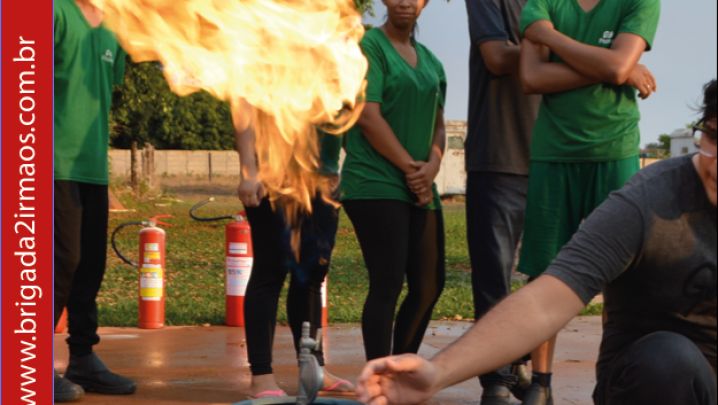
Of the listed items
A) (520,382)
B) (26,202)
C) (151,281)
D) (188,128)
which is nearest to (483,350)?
(520,382)

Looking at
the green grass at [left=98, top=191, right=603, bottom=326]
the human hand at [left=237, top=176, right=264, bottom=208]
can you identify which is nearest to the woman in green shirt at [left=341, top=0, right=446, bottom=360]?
the human hand at [left=237, top=176, right=264, bottom=208]

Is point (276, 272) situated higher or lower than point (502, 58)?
lower

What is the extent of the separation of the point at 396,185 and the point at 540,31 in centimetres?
101

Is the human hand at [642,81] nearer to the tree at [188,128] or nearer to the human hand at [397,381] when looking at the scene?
the human hand at [397,381]

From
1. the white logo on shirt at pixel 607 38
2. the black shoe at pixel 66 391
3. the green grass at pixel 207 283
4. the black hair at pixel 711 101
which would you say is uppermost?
the white logo on shirt at pixel 607 38

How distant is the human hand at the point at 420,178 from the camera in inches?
150

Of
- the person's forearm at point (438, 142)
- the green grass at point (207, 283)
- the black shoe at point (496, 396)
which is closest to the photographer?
the black shoe at point (496, 396)

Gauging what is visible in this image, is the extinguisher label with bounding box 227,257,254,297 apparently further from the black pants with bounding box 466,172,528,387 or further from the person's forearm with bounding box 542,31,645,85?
the person's forearm with bounding box 542,31,645,85

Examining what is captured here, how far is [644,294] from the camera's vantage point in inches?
86.0

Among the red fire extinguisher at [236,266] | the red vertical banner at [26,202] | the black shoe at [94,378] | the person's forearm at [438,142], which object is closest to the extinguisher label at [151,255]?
the red fire extinguisher at [236,266]

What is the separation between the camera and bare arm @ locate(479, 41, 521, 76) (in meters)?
3.82

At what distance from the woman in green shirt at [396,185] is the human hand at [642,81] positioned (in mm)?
992

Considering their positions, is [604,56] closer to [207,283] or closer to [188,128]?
[207,283]

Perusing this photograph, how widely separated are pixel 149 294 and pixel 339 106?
3115 millimetres
